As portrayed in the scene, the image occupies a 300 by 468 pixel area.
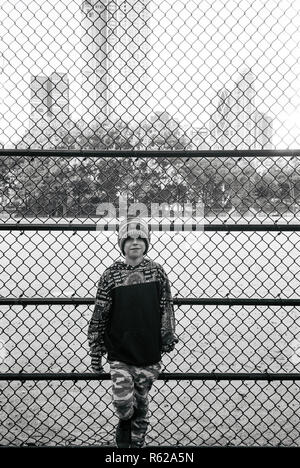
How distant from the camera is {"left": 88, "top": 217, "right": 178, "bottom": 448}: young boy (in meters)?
2.43

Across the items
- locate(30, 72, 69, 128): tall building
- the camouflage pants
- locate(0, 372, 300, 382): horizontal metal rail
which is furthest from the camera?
locate(30, 72, 69, 128): tall building

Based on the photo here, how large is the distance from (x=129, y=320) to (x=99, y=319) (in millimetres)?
159

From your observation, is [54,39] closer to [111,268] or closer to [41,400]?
[111,268]

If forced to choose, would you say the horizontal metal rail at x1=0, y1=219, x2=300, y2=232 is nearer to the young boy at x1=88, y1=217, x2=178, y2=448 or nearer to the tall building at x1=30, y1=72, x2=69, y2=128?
the young boy at x1=88, y1=217, x2=178, y2=448

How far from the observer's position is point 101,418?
11.7 feet

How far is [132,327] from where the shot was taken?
95.7 inches

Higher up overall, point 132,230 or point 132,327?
point 132,230

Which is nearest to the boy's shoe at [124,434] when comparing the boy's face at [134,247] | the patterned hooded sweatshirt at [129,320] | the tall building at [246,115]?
the patterned hooded sweatshirt at [129,320]

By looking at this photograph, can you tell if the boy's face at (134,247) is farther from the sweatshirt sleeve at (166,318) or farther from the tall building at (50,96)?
the tall building at (50,96)

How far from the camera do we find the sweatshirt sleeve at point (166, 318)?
250cm

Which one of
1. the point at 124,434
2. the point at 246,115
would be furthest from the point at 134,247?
the point at 246,115

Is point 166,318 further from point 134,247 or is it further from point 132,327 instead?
point 134,247

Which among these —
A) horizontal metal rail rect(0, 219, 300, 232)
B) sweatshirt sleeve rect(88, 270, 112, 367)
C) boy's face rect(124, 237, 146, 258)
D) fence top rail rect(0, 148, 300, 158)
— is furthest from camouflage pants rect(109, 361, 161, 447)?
fence top rail rect(0, 148, 300, 158)

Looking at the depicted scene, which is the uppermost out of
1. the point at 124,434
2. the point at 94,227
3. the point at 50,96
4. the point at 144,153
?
the point at 50,96
